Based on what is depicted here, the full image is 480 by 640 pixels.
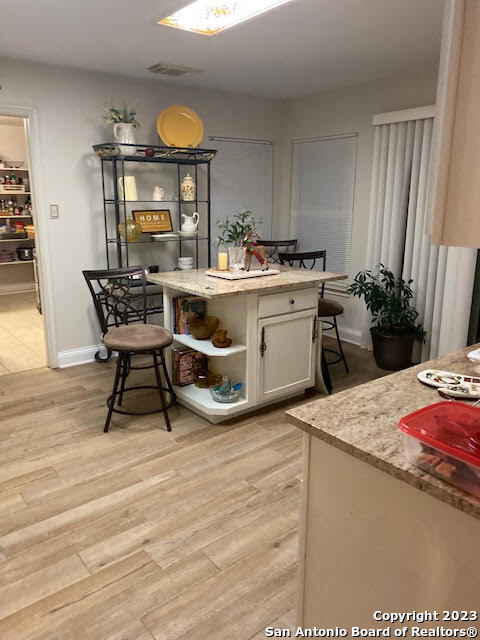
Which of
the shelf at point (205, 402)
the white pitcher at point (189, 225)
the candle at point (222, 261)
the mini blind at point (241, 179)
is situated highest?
the mini blind at point (241, 179)

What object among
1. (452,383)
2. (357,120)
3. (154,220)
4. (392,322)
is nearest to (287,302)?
(392,322)

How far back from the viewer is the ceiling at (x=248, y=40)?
2.67 metres

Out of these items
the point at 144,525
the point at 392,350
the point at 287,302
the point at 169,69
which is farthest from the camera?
the point at 392,350

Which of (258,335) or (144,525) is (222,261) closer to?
(258,335)

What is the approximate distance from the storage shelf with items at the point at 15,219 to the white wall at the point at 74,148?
3351 millimetres

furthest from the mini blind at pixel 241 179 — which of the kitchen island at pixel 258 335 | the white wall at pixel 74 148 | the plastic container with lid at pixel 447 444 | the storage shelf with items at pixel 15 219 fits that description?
the plastic container with lid at pixel 447 444

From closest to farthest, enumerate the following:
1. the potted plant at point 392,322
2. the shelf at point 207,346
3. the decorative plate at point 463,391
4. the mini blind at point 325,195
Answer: the decorative plate at point 463,391 < the shelf at point 207,346 < the potted plant at point 392,322 < the mini blind at point 325,195

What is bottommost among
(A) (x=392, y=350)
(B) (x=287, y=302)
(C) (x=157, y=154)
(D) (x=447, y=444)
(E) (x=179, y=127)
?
(A) (x=392, y=350)

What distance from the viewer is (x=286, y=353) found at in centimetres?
326

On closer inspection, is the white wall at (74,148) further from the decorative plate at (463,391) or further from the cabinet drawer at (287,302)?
the decorative plate at (463,391)

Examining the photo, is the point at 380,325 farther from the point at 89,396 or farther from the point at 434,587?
the point at 434,587

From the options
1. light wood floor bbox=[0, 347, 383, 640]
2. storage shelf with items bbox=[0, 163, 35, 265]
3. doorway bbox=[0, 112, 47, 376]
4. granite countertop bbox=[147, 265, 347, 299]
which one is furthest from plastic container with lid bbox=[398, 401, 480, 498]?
storage shelf with items bbox=[0, 163, 35, 265]

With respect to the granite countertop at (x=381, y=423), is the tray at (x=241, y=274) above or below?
above

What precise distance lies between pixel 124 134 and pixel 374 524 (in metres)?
3.62
